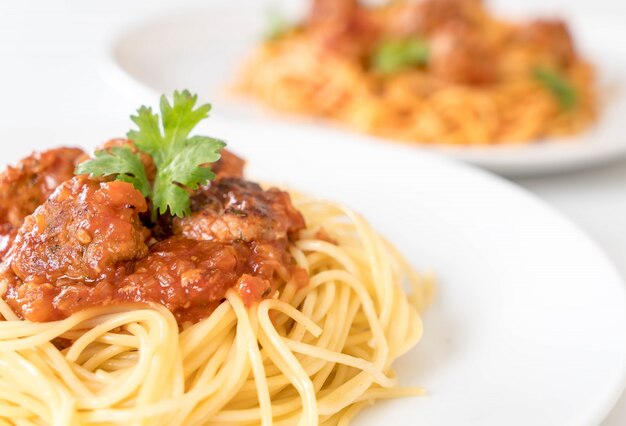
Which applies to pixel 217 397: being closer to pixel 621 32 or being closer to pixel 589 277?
pixel 589 277

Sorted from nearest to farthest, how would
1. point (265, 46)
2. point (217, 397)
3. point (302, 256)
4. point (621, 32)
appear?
point (217, 397)
point (302, 256)
point (265, 46)
point (621, 32)

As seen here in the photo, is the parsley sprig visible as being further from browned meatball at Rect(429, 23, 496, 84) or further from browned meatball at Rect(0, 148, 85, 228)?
browned meatball at Rect(429, 23, 496, 84)

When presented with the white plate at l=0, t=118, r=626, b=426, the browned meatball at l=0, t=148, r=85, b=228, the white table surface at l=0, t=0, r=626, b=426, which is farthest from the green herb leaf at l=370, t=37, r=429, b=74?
the browned meatball at l=0, t=148, r=85, b=228

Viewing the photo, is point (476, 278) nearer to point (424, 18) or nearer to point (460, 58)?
point (460, 58)

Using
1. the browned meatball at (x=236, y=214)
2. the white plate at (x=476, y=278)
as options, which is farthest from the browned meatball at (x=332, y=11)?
the browned meatball at (x=236, y=214)

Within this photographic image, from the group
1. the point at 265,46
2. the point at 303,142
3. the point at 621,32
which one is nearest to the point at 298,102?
the point at 265,46

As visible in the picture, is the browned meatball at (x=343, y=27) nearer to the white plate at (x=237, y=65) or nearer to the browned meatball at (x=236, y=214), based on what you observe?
the white plate at (x=237, y=65)

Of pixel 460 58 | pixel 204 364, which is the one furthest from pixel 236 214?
pixel 460 58
